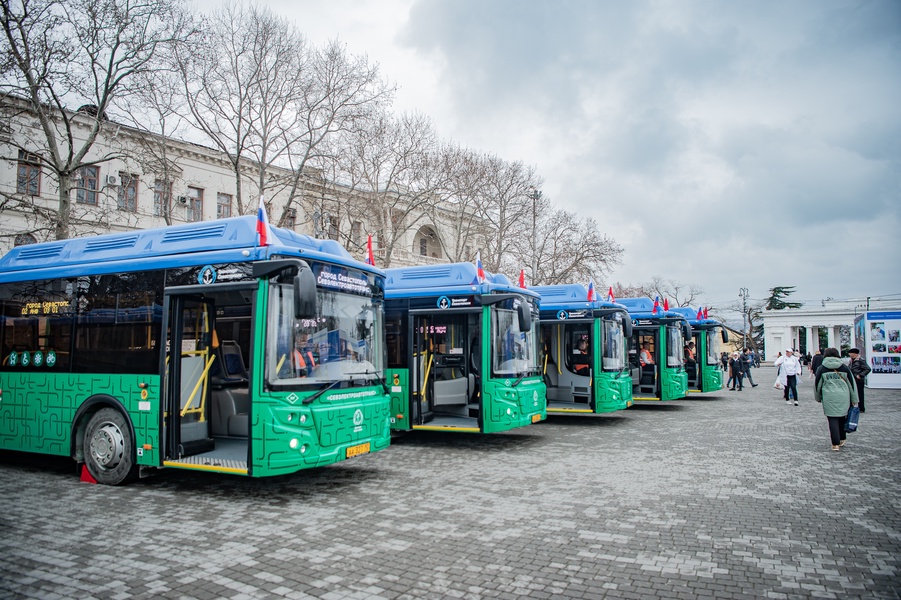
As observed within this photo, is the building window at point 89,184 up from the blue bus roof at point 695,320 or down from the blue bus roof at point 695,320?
up

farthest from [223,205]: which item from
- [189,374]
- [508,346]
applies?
[189,374]

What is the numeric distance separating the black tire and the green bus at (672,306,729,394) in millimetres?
19453

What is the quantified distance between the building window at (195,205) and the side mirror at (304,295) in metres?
29.6

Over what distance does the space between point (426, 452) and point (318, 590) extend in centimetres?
694

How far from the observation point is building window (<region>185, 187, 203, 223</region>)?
33.8 meters

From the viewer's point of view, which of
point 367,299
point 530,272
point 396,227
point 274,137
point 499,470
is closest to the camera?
point 367,299

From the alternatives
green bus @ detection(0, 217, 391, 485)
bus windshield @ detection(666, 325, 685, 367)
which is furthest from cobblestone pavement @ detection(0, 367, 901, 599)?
bus windshield @ detection(666, 325, 685, 367)

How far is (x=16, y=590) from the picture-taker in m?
4.85

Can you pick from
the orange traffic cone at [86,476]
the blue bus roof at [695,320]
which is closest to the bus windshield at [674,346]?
the blue bus roof at [695,320]

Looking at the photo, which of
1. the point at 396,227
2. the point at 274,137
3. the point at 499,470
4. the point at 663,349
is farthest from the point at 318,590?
the point at 396,227

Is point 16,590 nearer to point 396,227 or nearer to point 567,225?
point 396,227

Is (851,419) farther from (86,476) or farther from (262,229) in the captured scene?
(86,476)

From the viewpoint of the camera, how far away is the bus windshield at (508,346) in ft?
38.3

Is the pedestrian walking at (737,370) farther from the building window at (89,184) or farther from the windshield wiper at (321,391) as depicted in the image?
the building window at (89,184)
